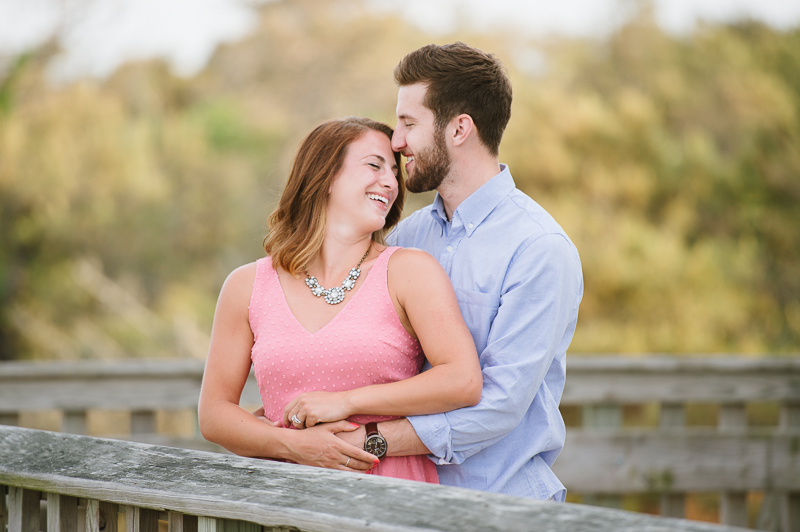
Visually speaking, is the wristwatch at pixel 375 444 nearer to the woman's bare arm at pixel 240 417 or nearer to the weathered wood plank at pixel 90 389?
the woman's bare arm at pixel 240 417

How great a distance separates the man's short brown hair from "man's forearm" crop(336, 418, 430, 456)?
80cm

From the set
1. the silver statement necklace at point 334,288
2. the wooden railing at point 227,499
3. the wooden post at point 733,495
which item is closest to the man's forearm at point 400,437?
the silver statement necklace at point 334,288

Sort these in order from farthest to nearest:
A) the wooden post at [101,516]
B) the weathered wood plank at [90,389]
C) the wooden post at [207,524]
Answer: the weathered wood plank at [90,389] → the wooden post at [101,516] → the wooden post at [207,524]

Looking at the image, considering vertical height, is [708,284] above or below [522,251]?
above

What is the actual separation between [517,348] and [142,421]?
1987mm

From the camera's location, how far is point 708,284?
5340 millimetres

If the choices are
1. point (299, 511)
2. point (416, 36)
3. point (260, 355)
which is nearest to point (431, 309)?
point (260, 355)

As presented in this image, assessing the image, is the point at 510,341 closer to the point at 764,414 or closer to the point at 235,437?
the point at 235,437

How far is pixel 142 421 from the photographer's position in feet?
9.93

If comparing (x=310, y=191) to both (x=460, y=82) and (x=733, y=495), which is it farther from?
(x=733, y=495)

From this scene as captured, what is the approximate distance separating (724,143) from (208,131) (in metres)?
6.24

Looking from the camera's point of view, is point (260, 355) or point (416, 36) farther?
point (416, 36)

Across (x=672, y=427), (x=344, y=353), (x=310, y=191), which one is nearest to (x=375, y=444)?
(x=344, y=353)

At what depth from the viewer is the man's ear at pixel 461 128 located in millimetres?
1927
